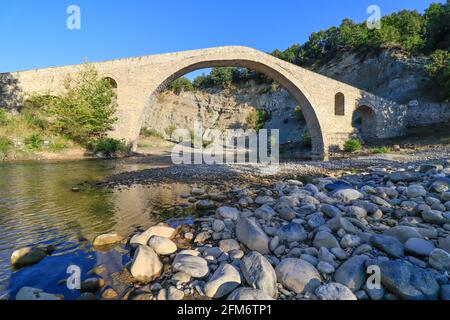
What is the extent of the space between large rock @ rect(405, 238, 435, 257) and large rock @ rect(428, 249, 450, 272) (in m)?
0.14

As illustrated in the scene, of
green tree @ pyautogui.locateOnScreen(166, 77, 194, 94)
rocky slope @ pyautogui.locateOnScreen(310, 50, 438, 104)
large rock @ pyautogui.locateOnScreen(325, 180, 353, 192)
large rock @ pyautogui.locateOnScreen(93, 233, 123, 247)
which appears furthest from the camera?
green tree @ pyautogui.locateOnScreen(166, 77, 194, 94)

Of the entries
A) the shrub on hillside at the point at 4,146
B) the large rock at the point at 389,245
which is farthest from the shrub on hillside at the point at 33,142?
the large rock at the point at 389,245

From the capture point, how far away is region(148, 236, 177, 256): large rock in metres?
2.65

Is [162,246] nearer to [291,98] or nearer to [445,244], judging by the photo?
[445,244]

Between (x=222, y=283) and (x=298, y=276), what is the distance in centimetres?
64

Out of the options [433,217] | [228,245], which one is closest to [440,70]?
[433,217]

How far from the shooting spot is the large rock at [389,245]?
2295mm

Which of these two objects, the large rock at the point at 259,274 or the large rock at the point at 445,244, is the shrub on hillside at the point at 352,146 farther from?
the large rock at the point at 259,274

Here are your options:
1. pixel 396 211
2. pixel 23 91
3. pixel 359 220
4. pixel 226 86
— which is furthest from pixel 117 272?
pixel 226 86

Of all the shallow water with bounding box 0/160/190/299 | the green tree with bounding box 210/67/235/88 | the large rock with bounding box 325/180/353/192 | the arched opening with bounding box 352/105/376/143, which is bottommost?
the shallow water with bounding box 0/160/190/299

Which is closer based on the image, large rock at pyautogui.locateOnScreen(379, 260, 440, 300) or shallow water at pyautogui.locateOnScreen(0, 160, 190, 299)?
large rock at pyautogui.locateOnScreen(379, 260, 440, 300)

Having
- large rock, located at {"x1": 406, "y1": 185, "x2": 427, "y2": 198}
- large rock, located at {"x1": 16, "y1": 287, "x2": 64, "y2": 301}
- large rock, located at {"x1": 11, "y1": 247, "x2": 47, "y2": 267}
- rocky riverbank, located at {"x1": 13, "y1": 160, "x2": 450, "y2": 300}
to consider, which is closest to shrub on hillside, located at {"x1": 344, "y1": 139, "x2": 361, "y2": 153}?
large rock, located at {"x1": 406, "y1": 185, "x2": 427, "y2": 198}

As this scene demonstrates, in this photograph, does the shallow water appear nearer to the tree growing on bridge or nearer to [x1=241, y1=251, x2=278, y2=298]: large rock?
[x1=241, y1=251, x2=278, y2=298]: large rock
